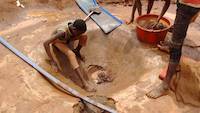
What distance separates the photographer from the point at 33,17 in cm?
549

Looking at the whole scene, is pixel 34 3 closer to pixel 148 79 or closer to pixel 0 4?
pixel 0 4

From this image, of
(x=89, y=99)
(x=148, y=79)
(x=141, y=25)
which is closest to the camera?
(x=89, y=99)

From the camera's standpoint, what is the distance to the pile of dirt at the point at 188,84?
353 cm

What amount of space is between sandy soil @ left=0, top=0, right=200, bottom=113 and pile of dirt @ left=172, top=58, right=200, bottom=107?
0.09 m

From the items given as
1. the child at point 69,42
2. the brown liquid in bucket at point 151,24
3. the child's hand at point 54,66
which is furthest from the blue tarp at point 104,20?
the child's hand at point 54,66

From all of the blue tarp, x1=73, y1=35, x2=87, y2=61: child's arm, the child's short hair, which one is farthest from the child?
the blue tarp

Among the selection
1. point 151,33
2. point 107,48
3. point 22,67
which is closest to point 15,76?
point 22,67

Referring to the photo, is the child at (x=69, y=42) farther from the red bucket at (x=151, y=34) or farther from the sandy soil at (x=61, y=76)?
the red bucket at (x=151, y=34)

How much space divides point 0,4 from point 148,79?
3.49 metres

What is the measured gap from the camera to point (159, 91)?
3.66 m

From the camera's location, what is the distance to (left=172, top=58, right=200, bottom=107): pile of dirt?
3.53 metres

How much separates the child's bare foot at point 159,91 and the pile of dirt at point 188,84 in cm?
11

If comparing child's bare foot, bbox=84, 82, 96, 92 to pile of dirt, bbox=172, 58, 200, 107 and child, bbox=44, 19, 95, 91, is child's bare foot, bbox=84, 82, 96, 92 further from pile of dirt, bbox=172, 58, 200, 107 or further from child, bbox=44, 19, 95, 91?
pile of dirt, bbox=172, 58, 200, 107

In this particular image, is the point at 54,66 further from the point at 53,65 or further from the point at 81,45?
the point at 81,45
